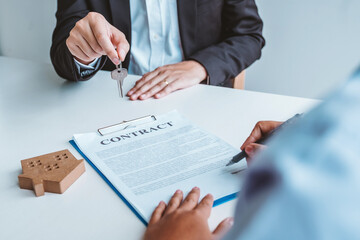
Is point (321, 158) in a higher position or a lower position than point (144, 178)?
higher

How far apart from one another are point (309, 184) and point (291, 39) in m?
1.89

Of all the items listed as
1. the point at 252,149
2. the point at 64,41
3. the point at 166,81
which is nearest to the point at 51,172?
the point at 252,149

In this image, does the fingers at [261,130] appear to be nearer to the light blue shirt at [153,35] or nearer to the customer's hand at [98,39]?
the customer's hand at [98,39]

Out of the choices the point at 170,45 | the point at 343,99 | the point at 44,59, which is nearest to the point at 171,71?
the point at 170,45

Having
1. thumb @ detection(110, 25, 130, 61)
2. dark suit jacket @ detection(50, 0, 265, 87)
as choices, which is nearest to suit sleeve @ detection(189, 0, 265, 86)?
dark suit jacket @ detection(50, 0, 265, 87)

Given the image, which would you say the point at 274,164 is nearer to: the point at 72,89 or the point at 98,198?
the point at 98,198

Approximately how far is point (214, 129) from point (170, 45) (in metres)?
0.60

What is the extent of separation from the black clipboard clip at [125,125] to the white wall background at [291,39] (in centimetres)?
123

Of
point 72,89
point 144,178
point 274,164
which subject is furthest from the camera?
point 72,89

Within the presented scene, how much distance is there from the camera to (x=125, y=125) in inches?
30.5

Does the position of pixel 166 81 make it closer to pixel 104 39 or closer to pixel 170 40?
pixel 104 39

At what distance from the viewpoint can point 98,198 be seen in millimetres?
552

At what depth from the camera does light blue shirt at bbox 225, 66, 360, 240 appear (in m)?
0.15

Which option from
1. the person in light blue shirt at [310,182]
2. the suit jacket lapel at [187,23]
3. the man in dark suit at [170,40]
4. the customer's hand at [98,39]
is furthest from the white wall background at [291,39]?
the person in light blue shirt at [310,182]
